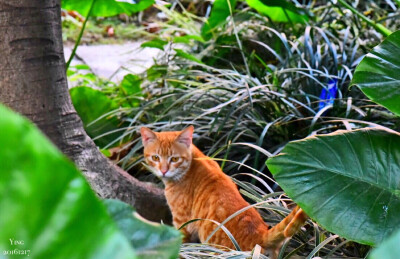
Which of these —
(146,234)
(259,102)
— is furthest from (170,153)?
(146,234)

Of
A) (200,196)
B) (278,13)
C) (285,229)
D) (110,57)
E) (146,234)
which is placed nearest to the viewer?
(146,234)

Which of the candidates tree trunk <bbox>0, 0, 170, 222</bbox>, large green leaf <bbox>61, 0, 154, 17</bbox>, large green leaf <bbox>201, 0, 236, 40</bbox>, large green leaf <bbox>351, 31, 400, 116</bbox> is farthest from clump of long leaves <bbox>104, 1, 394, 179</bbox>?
large green leaf <bbox>351, 31, 400, 116</bbox>

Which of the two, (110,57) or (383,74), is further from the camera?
(110,57)

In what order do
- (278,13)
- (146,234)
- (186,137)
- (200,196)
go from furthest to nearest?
(278,13) < (186,137) < (200,196) < (146,234)

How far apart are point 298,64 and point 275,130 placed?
0.60 meters

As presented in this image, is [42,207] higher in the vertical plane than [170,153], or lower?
higher

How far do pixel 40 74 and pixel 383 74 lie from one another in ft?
3.79

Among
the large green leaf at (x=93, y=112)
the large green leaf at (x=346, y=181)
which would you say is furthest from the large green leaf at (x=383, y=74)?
the large green leaf at (x=93, y=112)

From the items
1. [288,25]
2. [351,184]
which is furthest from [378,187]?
[288,25]

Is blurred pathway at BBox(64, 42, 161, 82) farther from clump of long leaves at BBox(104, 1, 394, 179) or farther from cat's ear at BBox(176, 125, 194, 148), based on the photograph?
cat's ear at BBox(176, 125, 194, 148)

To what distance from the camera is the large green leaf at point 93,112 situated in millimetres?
3277

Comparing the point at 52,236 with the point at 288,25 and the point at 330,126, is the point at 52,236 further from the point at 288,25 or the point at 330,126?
the point at 288,25

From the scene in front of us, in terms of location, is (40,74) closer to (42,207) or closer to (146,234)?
(146,234)

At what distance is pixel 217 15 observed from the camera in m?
3.84
